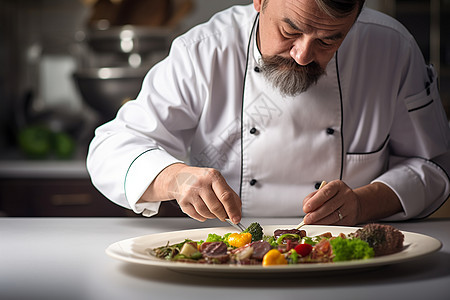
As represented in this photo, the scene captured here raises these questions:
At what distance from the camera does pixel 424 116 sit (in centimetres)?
159

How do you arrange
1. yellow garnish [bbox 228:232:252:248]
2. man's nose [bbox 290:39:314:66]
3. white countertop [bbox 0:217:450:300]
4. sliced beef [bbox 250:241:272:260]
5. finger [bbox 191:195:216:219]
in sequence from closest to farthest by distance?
white countertop [bbox 0:217:450:300] < sliced beef [bbox 250:241:272:260] < yellow garnish [bbox 228:232:252:248] < finger [bbox 191:195:216:219] < man's nose [bbox 290:39:314:66]

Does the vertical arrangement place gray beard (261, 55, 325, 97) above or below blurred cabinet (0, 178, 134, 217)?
above

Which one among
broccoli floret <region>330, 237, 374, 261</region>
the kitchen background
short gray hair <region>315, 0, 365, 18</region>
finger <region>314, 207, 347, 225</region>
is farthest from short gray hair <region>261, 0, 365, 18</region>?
the kitchen background

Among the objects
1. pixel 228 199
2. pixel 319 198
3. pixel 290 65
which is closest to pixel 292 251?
pixel 228 199

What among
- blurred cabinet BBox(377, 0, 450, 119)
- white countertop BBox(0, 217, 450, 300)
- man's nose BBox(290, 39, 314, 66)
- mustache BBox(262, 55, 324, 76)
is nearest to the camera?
white countertop BBox(0, 217, 450, 300)

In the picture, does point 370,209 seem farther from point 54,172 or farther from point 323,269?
point 54,172

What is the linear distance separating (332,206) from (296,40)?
0.35m

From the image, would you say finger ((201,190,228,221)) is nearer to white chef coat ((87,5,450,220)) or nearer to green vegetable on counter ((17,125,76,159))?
white chef coat ((87,5,450,220))

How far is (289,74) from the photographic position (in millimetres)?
1428

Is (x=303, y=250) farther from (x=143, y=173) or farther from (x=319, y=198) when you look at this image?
(x=143, y=173)

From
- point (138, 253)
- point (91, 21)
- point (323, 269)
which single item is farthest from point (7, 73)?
point (323, 269)

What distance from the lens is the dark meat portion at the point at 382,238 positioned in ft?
3.13

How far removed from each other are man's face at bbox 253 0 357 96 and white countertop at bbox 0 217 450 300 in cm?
45

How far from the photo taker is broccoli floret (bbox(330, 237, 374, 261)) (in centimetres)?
90
